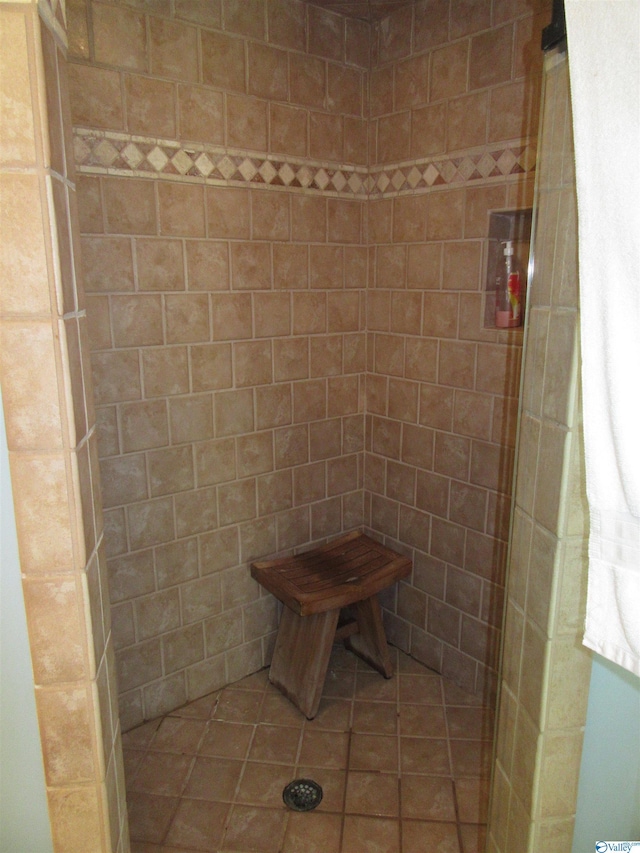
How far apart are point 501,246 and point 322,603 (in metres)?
1.33

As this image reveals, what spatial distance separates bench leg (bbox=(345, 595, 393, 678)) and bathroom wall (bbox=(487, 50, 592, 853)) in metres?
1.29

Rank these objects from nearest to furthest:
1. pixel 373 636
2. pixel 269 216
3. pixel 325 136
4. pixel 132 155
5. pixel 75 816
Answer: pixel 75 816, pixel 132 155, pixel 269 216, pixel 325 136, pixel 373 636

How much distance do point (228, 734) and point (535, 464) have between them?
5.50 feet

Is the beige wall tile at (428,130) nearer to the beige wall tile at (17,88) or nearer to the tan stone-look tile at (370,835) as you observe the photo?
the beige wall tile at (17,88)

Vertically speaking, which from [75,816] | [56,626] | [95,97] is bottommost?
[75,816]

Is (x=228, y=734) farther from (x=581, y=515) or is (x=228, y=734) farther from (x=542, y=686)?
(x=581, y=515)

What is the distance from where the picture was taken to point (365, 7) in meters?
2.19

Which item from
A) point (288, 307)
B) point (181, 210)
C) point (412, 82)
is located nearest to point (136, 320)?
point (181, 210)

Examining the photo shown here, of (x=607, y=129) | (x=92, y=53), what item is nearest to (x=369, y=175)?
(x=92, y=53)

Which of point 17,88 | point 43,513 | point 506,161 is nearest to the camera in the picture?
point 17,88

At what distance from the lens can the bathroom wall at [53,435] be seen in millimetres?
754

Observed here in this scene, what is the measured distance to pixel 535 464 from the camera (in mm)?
956

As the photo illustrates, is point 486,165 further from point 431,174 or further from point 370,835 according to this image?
point 370,835

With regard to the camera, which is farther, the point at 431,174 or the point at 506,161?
the point at 431,174
